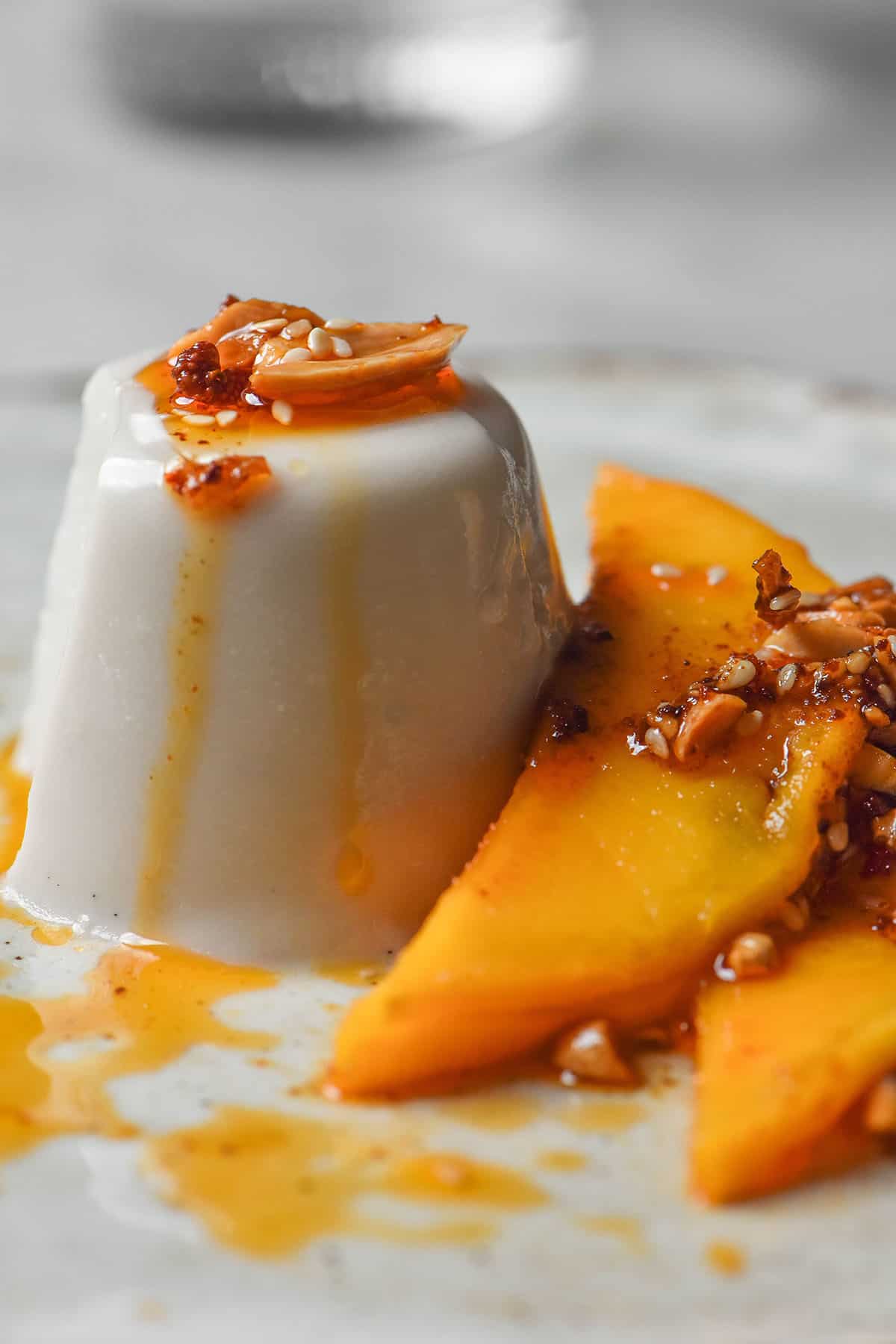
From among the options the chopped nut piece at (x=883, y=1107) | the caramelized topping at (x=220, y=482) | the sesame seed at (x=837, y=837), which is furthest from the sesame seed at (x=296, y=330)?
the chopped nut piece at (x=883, y=1107)

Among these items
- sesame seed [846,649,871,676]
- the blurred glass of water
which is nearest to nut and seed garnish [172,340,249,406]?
sesame seed [846,649,871,676]

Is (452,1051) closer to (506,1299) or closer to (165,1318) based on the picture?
(506,1299)

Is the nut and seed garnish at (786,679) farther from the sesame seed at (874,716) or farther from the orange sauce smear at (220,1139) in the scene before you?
the orange sauce smear at (220,1139)

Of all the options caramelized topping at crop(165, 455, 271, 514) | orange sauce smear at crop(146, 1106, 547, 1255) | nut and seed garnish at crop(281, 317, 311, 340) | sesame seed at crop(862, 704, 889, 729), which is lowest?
orange sauce smear at crop(146, 1106, 547, 1255)

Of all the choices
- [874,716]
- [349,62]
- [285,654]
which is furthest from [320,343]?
[349,62]

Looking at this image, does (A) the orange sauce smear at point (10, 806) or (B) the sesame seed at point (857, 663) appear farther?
(A) the orange sauce smear at point (10, 806)

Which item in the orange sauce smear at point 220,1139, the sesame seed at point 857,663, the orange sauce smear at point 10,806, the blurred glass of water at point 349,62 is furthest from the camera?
the blurred glass of water at point 349,62

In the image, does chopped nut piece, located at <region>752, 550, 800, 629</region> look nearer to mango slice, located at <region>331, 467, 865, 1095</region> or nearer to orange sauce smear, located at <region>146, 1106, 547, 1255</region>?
mango slice, located at <region>331, 467, 865, 1095</region>
